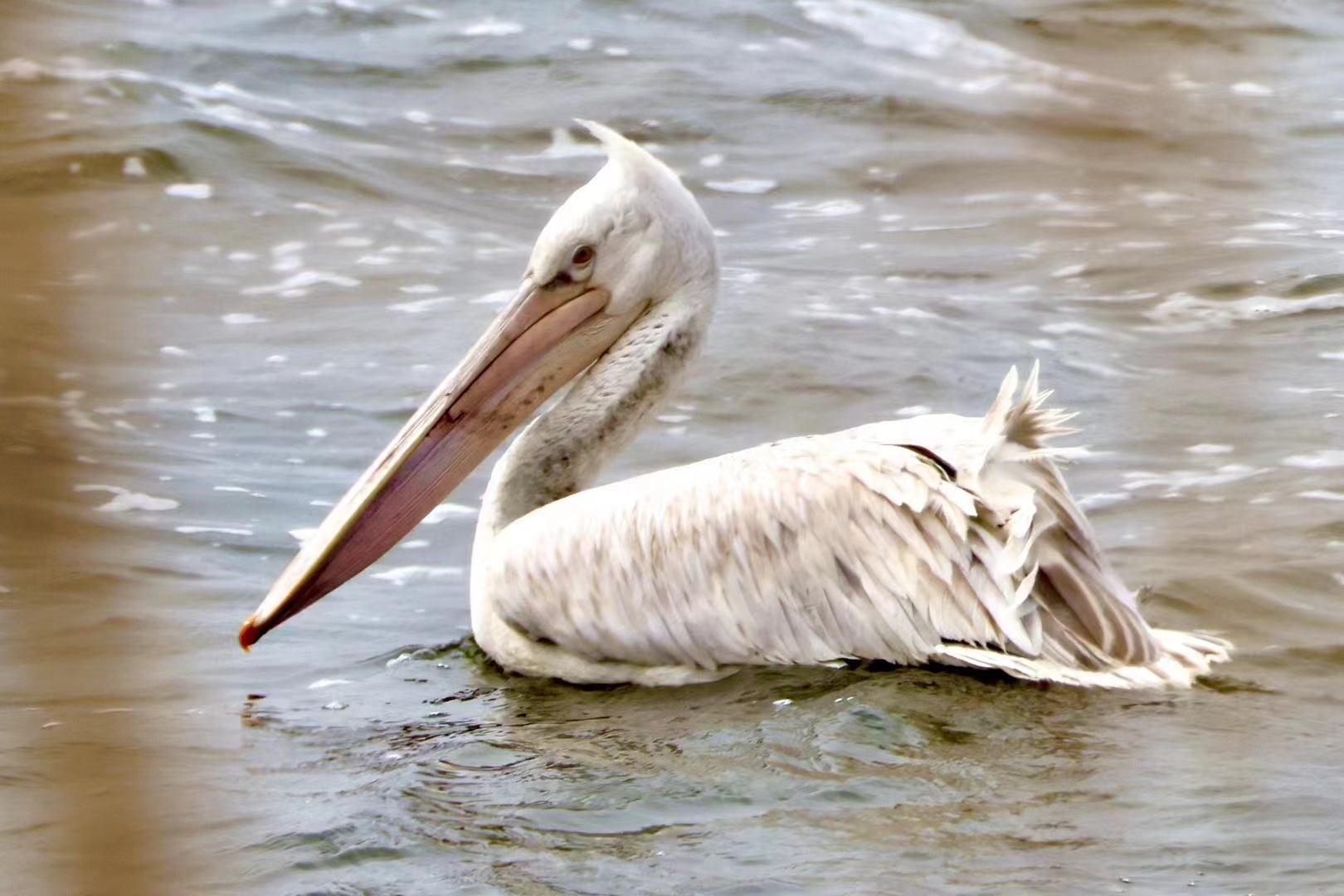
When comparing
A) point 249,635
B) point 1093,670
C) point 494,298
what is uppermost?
point 1093,670

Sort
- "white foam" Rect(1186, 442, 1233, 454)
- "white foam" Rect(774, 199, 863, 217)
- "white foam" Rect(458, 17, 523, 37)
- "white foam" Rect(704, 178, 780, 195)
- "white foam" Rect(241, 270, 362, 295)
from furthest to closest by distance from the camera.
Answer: "white foam" Rect(458, 17, 523, 37) < "white foam" Rect(704, 178, 780, 195) < "white foam" Rect(774, 199, 863, 217) < "white foam" Rect(241, 270, 362, 295) < "white foam" Rect(1186, 442, 1233, 454)

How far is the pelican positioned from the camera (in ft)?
13.3

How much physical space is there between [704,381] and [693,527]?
2.93m

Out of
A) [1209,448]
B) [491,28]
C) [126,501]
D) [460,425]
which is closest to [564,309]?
[460,425]

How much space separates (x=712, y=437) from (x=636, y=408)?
5.52 ft

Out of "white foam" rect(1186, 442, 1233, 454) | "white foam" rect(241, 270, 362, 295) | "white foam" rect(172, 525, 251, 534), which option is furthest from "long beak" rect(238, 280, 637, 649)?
"white foam" rect(241, 270, 362, 295)

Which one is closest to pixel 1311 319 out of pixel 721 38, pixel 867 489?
pixel 867 489

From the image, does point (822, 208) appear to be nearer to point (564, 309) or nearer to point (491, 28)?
point (491, 28)

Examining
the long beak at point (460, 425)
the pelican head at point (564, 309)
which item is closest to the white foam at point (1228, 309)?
the pelican head at point (564, 309)

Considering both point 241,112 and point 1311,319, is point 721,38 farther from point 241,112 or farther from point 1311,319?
point 1311,319

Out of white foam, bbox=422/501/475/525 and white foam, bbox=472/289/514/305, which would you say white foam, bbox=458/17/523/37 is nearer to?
white foam, bbox=472/289/514/305

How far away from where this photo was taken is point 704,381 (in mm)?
7176

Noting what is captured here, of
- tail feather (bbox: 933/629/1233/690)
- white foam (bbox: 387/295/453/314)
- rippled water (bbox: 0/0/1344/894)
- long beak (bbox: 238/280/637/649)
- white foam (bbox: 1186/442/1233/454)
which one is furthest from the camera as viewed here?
white foam (bbox: 387/295/453/314)

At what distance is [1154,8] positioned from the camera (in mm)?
10875
